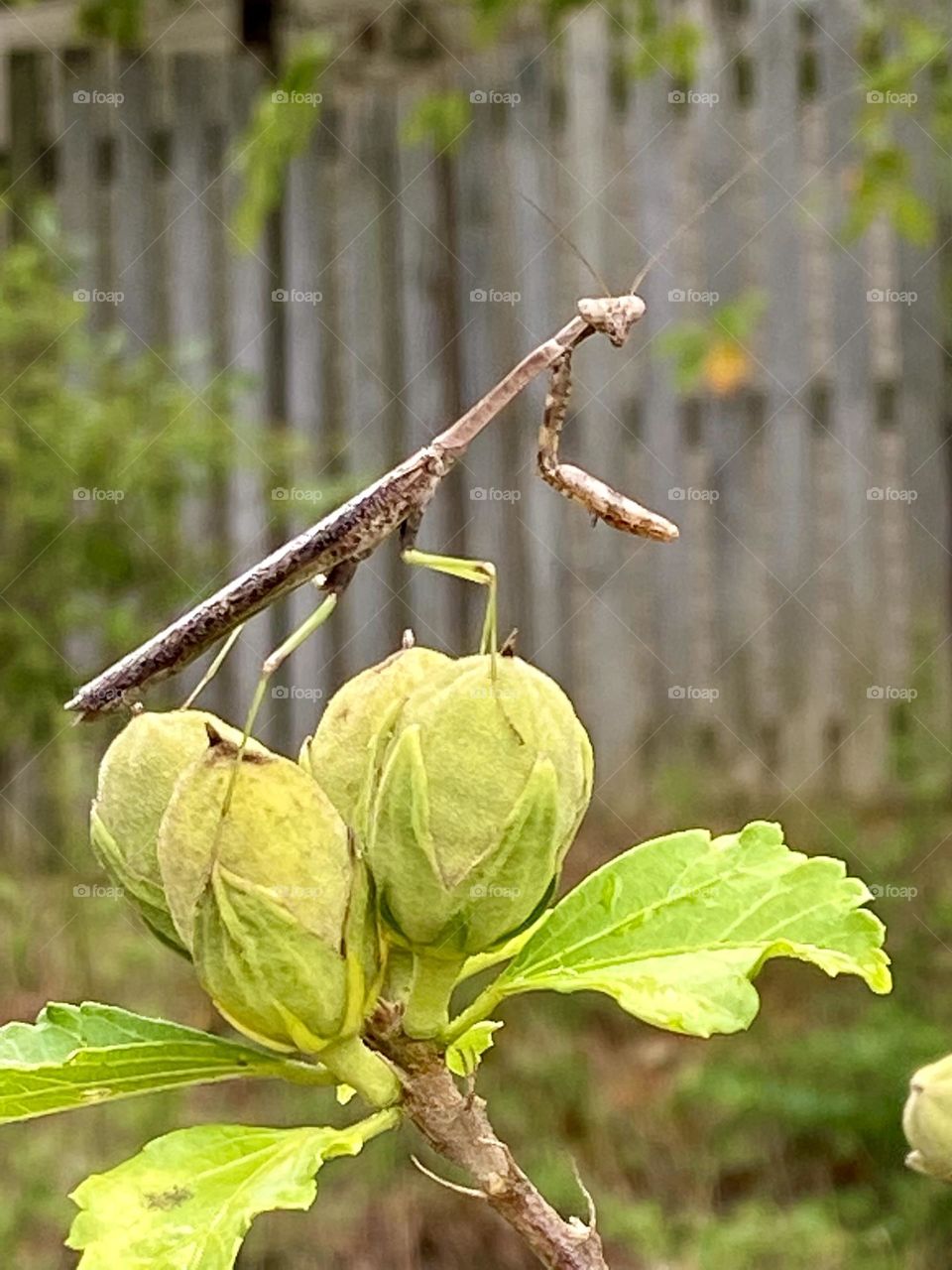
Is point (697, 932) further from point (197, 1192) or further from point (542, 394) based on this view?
point (542, 394)

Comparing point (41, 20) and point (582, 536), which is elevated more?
point (41, 20)

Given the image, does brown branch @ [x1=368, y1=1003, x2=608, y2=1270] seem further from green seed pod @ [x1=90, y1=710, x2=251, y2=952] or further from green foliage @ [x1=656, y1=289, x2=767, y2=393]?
green foliage @ [x1=656, y1=289, x2=767, y2=393]

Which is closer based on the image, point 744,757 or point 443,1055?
point 443,1055

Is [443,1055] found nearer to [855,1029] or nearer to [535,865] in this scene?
[535,865]

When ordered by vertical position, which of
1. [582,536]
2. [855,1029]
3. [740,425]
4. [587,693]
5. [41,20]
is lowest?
[855,1029]

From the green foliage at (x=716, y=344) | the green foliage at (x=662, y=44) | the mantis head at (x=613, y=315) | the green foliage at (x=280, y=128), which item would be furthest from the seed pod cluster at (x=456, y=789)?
the green foliage at (x=716, y=344)

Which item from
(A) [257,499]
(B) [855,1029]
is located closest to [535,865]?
(B) [855,1029]
